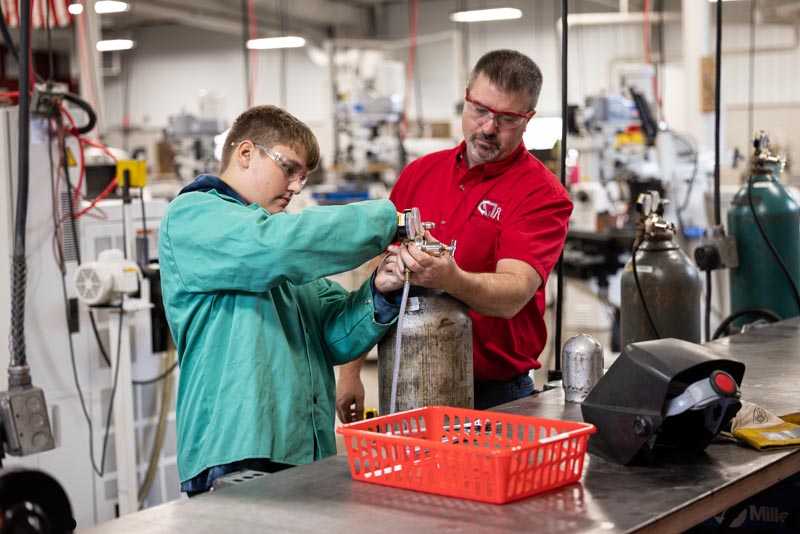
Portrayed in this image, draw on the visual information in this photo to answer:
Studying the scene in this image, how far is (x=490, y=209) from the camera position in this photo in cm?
223

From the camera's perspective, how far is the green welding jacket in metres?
1.61

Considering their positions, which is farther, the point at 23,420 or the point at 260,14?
the point at 260,14

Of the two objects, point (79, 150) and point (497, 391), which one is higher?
point (79, 150)

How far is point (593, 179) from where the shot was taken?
20.6 ft

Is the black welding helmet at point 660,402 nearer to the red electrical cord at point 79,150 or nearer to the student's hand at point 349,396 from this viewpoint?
the student's hand at point 349,396

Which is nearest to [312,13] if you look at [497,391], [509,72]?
[509,72]

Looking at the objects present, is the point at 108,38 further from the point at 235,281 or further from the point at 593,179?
the point at 235,281

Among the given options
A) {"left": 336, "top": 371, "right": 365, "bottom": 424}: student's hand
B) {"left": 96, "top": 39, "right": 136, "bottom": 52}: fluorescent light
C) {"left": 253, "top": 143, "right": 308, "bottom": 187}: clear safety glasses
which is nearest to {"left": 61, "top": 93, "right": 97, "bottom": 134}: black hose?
{"left": 336, "top": 371, "right": 365, "bottom": 424}: student's hand

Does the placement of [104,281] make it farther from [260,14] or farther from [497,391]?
[260,14]

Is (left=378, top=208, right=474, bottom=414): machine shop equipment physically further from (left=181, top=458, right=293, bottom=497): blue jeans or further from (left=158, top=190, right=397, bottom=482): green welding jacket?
(left=181, top=458, right=293, bottom=497): blue jeans

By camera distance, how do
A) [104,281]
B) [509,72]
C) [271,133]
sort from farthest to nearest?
[104,281]
[509,72]
[271,133]

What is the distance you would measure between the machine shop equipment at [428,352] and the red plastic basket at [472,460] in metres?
0.18

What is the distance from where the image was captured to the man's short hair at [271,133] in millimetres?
1785

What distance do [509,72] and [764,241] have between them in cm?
126
